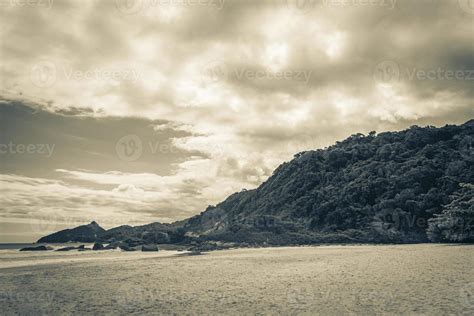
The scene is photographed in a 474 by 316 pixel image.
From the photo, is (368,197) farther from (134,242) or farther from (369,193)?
(134,242)

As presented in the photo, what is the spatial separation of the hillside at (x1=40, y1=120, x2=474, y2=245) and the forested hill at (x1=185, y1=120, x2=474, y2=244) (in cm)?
26

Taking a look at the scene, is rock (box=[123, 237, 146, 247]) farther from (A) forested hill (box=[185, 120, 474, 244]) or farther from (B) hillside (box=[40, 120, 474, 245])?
(A) forested hill (box=[185, 120, 474, 244])

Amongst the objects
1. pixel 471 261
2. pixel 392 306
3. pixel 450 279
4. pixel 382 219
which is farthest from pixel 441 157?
pixel 392 306

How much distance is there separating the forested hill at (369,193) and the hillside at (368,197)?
0.85ft

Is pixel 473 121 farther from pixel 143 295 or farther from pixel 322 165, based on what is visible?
pixel 143 295

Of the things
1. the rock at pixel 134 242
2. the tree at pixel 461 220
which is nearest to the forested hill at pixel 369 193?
the tree at pixel 461 220

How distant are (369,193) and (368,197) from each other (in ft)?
5.14

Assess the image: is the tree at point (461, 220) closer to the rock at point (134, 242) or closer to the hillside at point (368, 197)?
the hillside at point (368, 197)

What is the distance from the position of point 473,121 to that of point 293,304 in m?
161

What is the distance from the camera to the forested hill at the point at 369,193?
93688 mm

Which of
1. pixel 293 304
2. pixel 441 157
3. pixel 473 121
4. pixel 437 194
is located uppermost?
pixel 473 121

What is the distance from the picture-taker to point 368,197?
393 ft

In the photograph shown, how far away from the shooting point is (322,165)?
160250 millimetres

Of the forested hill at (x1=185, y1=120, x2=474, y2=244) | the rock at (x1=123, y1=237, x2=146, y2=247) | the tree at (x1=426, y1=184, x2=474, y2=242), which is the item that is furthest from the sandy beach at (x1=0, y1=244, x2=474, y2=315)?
the rock at (x1=123, y1=237, x2=146, y2=247)
